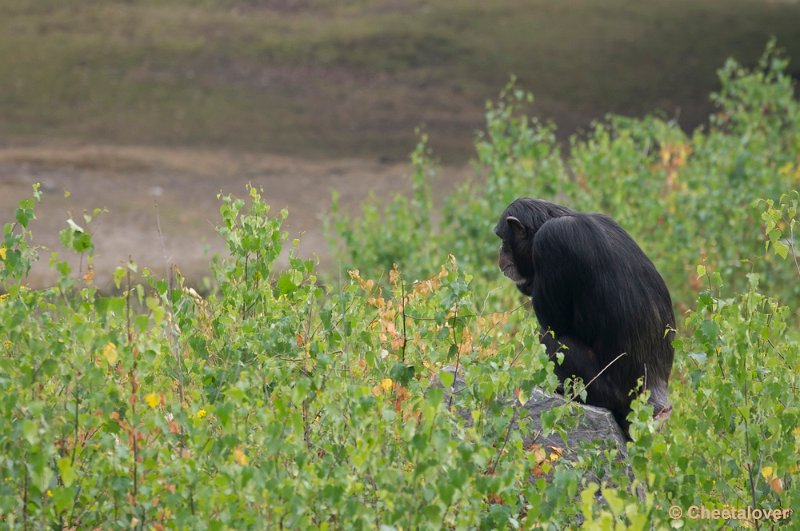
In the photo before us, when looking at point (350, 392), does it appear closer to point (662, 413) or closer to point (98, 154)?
point (662, 413)

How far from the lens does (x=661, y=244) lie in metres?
7.88

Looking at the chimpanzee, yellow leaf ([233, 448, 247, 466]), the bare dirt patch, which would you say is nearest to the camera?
yellow leaf ([233, 448, 247, 466])

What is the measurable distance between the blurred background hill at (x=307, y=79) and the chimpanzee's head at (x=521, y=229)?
6.69 meters

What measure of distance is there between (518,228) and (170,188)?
8019 mm

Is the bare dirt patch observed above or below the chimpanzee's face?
below

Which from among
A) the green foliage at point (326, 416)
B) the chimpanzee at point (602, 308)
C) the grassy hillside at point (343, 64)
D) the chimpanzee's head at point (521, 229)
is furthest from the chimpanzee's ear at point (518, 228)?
the grassy hillside at point (343, 64)

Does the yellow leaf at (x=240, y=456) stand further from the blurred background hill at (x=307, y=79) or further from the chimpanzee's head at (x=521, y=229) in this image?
the blurred background hill at (x=307, y=79)

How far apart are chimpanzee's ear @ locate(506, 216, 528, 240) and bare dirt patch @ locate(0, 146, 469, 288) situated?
18.1ft

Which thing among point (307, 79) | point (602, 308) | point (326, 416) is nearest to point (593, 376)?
point (602, 308)

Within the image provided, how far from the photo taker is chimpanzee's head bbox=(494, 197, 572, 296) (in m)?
5.11

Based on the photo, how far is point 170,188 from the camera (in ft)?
41.3

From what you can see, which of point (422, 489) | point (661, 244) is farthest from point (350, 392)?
point (661, 244)

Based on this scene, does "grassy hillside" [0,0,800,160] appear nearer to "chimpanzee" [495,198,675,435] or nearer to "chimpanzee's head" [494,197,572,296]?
"chimpanzee's head" [494,197,572,296]

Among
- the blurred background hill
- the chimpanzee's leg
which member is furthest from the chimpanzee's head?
the blurred background hill
